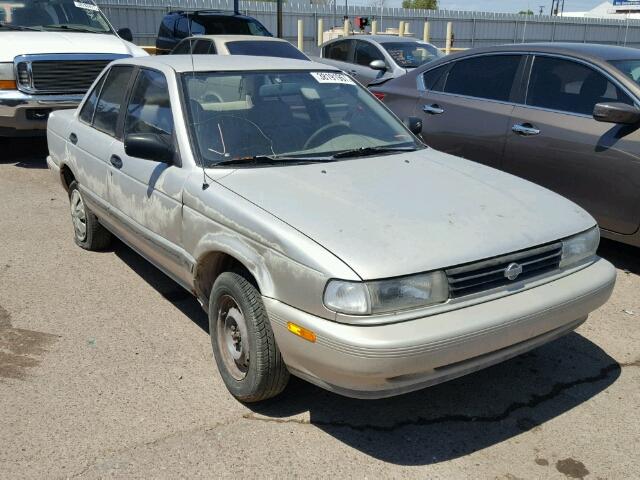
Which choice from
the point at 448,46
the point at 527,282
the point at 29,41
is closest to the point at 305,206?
the point at 527,282

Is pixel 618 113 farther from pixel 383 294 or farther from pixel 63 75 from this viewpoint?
pixel 63 75

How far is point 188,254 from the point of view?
3.71 metres

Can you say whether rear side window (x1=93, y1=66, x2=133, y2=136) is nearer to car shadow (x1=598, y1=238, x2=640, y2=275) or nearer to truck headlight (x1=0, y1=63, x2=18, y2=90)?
truck headlight (x1=0, y1=63, x2=18, y2=90)

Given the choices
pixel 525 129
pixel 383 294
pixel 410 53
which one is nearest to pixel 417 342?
pixel 383 294

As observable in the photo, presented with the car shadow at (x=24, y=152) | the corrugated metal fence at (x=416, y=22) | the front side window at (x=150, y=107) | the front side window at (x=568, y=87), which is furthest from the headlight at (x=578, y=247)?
the corrugated metal fence at (x=416, y=22)

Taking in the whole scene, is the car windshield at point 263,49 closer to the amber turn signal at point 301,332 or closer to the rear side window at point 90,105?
the rear side window at point 90,105

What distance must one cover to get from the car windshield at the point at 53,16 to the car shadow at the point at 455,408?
7719 mm

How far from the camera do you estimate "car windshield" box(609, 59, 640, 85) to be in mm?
5297

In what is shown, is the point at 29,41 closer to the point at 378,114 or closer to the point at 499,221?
the point at 378,114

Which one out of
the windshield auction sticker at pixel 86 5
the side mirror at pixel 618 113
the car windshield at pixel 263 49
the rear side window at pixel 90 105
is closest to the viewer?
the side mirror at pixel 618 113

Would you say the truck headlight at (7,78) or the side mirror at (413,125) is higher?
the side mirror at (413,125)

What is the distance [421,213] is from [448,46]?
20.4 m

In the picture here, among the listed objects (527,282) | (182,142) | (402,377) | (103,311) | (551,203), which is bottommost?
(103,311)

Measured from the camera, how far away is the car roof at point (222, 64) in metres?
4.23
